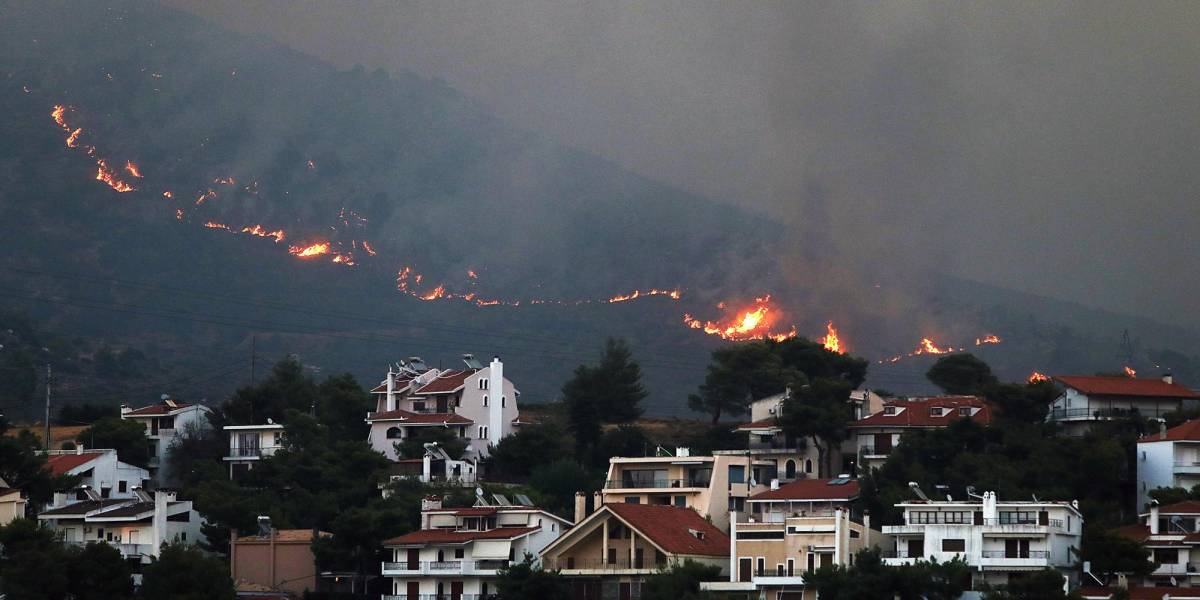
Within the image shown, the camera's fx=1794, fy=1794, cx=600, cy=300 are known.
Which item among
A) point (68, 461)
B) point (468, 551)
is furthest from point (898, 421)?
point (68, 461)

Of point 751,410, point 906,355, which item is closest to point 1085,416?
point 751,410

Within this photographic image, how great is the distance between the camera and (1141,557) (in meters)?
66.4

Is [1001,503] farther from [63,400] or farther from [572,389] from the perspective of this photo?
[63,400]

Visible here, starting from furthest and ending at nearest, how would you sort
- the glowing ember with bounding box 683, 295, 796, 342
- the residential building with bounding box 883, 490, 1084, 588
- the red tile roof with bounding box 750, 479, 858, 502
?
the glowing ember with bounding box 683, 295, 796, 342, the red tile roof with bounding box 750, 479, 858, 502, the residential building with bounding box 883, 490, 1084, 588

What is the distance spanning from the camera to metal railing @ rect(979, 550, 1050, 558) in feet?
223

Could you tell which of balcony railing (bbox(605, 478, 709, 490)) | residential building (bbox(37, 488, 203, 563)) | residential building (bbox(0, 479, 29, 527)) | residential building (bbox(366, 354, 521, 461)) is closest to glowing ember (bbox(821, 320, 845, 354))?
residential building (bbox(366, 354, 521, 461))

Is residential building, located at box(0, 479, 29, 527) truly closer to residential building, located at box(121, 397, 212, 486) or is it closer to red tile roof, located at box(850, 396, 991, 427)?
residential building, located at box(121, 397, 212, 486)

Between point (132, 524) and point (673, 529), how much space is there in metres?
25.5

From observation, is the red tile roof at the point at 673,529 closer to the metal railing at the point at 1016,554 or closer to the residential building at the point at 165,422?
the metal railing at the point at 1016,554

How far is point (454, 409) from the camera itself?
4050 inches

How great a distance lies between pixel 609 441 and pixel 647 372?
3058 inches

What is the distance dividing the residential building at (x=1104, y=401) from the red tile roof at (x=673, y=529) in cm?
2070

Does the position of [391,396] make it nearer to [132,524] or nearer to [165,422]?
[165,422]

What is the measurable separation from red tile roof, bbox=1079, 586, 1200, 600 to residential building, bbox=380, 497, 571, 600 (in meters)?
22.9
